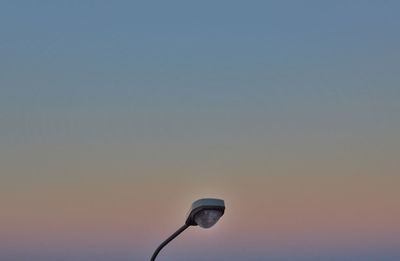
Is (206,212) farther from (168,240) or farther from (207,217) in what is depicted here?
(168,240)

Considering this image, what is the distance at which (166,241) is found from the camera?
5957 millimetres

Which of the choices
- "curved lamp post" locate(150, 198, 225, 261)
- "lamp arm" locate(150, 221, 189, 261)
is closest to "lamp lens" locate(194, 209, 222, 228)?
"curved lamp post" locate(150, 198, 225, 261)

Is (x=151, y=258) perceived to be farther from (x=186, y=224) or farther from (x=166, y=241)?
(x=186, y=224)

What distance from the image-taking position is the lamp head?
5395 mm

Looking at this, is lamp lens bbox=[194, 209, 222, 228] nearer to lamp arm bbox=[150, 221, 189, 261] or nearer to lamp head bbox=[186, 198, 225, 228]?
lamp head bbox=[186, 198, 225, 228]

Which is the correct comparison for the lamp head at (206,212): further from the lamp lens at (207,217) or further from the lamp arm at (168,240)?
the lamp arm at (168,240)

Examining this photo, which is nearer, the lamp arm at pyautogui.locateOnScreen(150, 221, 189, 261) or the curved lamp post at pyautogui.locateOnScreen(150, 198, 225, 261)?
the curved lamp post at pyautogui.locateOnScreen(150, 198, 225, 261)

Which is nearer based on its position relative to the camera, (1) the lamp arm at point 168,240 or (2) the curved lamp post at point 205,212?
(2) the curved lamp post at point 205,212

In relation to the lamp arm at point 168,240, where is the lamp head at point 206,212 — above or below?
below

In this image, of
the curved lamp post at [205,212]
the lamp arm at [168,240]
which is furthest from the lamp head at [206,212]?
the lamp arm at [168,240]

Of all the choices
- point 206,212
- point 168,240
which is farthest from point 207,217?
point 168,240

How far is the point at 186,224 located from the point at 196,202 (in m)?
0.29

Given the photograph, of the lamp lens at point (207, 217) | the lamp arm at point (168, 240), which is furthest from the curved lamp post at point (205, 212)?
the lamp arm at point (168, 240)

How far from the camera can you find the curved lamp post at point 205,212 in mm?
5395
